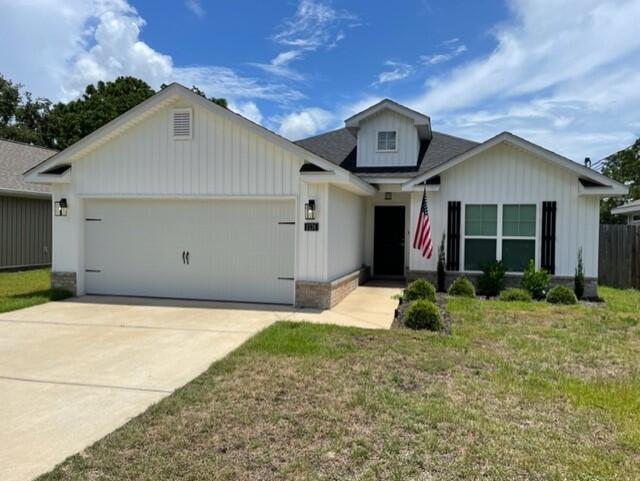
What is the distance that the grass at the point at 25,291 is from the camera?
31.1 feet

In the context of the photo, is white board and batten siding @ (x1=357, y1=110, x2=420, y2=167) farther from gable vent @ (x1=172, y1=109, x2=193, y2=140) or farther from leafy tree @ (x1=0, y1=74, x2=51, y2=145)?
leafy tree @ (x1=0, y1=74, x2=51, y2=145)

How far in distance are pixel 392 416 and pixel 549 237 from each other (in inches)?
360

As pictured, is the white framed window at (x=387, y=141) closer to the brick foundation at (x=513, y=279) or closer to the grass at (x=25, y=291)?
the brick foundation at (x=513, y=279)

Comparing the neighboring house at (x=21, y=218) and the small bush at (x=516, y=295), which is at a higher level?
the neighboring house at (x=21, y=218)

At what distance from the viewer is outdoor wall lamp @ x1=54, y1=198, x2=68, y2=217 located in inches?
423

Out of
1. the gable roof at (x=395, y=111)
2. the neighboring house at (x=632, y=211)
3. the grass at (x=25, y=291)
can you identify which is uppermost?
the gable roof at (x=395, y=111)

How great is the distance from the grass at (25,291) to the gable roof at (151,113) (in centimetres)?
257

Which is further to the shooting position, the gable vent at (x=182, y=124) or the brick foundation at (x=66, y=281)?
the brick foundation at (x=66, y=281)

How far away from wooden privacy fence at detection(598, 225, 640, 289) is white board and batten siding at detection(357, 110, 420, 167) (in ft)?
19.7

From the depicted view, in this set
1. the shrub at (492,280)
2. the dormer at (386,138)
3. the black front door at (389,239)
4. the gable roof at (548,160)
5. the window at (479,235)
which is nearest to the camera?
the gable roof at (548,160)

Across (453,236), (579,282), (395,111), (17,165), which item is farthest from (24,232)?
(579,282)

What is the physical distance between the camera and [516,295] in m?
10.9

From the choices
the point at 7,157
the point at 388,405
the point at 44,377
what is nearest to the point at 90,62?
the point at 7,157

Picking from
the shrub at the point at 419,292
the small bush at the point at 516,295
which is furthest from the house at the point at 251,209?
the shrub at the point at 419,292
